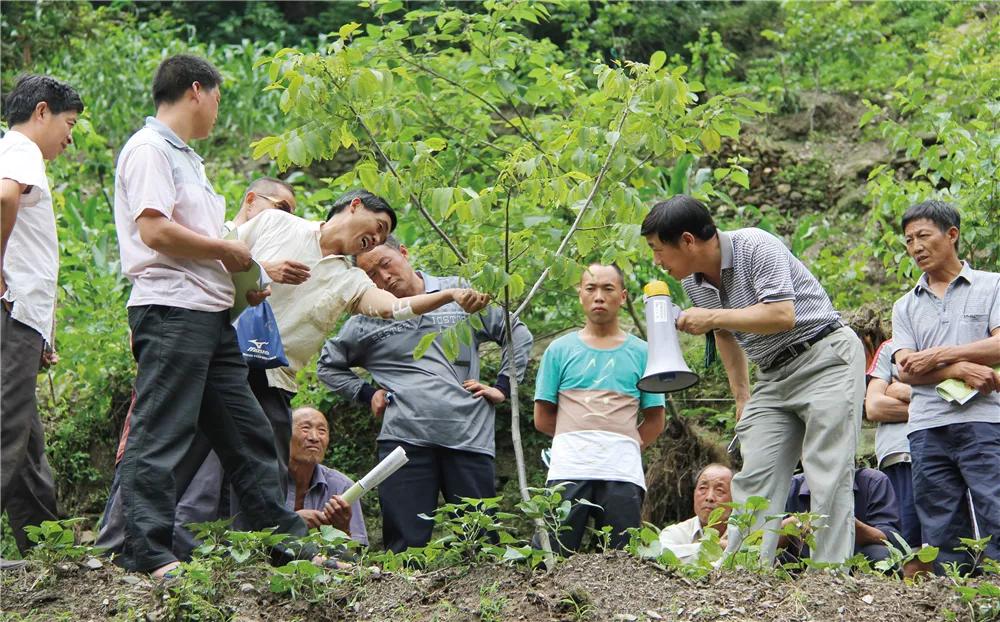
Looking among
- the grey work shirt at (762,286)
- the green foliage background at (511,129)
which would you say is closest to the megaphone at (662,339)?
the green foliage background at (511,129)

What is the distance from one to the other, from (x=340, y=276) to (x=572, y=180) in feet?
3.27

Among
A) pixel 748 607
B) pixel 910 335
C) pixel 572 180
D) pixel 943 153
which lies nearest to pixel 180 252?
pixel 572 180

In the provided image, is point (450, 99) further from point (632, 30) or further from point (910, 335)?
point (632, 30)

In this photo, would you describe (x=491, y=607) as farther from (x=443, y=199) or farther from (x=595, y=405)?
(x=595, y=405)

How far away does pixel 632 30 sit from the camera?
13.5 m

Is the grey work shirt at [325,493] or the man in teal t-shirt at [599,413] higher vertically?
the man in teal t-shirt at [599,413]

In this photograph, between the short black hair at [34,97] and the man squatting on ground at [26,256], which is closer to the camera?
the man squatting on ground at [26,256]

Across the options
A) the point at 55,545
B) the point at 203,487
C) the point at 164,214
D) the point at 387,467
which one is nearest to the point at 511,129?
the point at 203,487

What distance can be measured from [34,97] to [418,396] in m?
2.08

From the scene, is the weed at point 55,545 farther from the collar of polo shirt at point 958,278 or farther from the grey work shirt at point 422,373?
the collar of polo shirt at point 958,278

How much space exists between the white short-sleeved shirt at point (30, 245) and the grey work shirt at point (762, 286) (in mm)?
2463

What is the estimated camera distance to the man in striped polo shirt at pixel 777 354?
14.2 ft

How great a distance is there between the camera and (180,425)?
3.91 meters

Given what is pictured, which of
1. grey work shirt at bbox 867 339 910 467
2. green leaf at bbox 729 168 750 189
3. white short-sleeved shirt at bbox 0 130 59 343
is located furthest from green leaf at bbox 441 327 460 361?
grey work shirt at bbox 867 339 910 467
